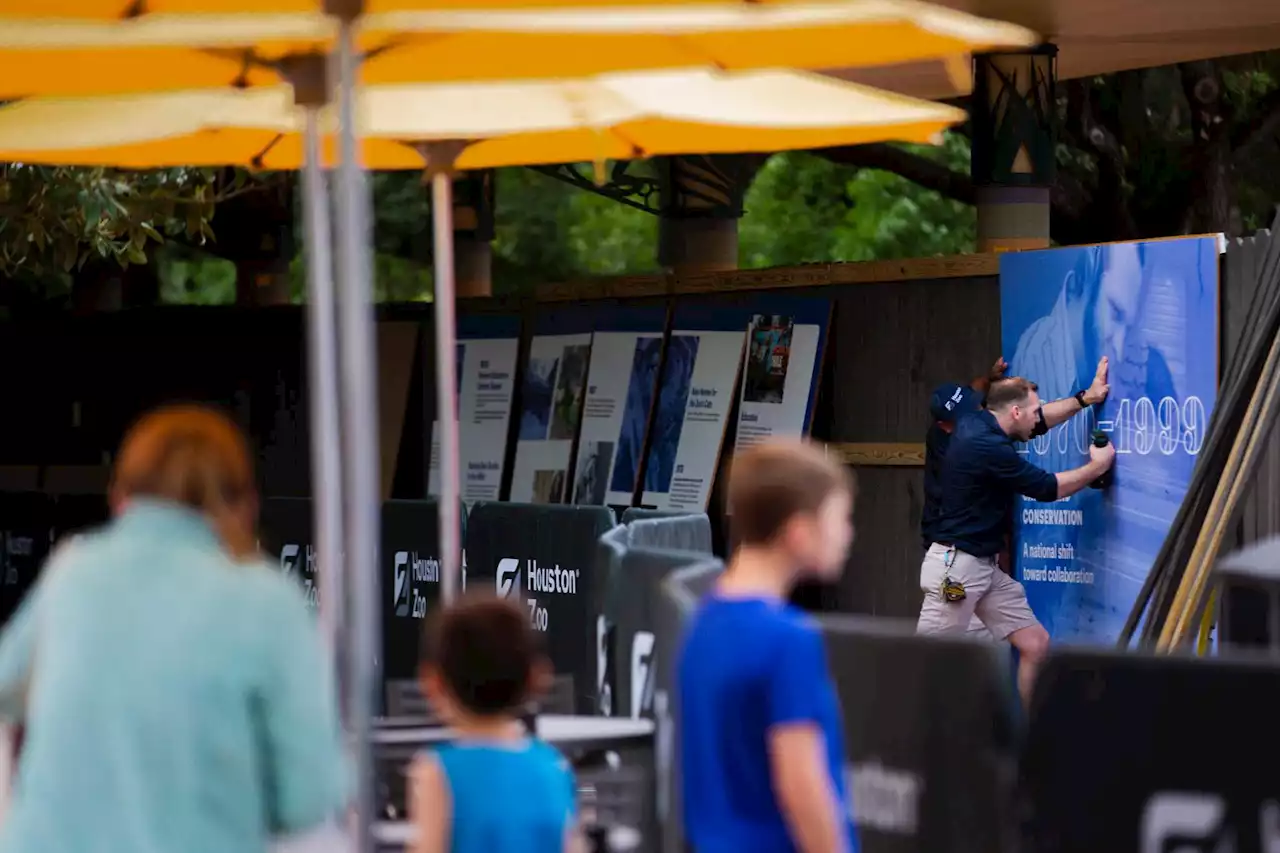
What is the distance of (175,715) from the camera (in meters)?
4.04

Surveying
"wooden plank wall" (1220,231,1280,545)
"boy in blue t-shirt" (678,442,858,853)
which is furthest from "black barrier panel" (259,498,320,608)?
"boy in blue t-shirt" (678,442,858,853)

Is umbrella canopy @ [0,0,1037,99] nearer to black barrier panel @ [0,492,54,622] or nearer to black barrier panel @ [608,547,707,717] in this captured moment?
black barrier panel @ [608,547,707,717]

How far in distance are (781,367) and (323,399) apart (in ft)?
38.5

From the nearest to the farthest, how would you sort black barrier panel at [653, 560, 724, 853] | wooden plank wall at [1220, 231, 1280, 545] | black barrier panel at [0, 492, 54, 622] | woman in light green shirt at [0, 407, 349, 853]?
1. woman in light green shirt at [0, 407, 349, 853]
2. black barrier panel at [653, 560, 724, 853]
3. wooden plank wall at [1220, 231, 1280, 545]
4. black barrier panel at [0, 492, 54, 622]

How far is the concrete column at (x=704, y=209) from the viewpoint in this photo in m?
23.2

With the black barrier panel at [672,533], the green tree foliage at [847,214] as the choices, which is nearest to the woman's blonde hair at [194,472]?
the black barrier panel at [672,533]

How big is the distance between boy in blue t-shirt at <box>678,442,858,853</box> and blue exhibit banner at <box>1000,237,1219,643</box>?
7572 millimetres

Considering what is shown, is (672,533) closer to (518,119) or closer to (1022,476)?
(1022,476)

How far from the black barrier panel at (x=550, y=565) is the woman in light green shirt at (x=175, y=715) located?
31.1 feet

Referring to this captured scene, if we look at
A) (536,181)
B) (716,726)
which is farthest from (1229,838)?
(536,181)

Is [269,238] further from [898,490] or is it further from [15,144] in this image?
[15,144]

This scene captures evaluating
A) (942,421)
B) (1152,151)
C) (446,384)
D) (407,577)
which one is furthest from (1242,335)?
(1152,151)

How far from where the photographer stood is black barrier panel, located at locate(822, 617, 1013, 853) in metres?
5.91

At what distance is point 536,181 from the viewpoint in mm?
35406
